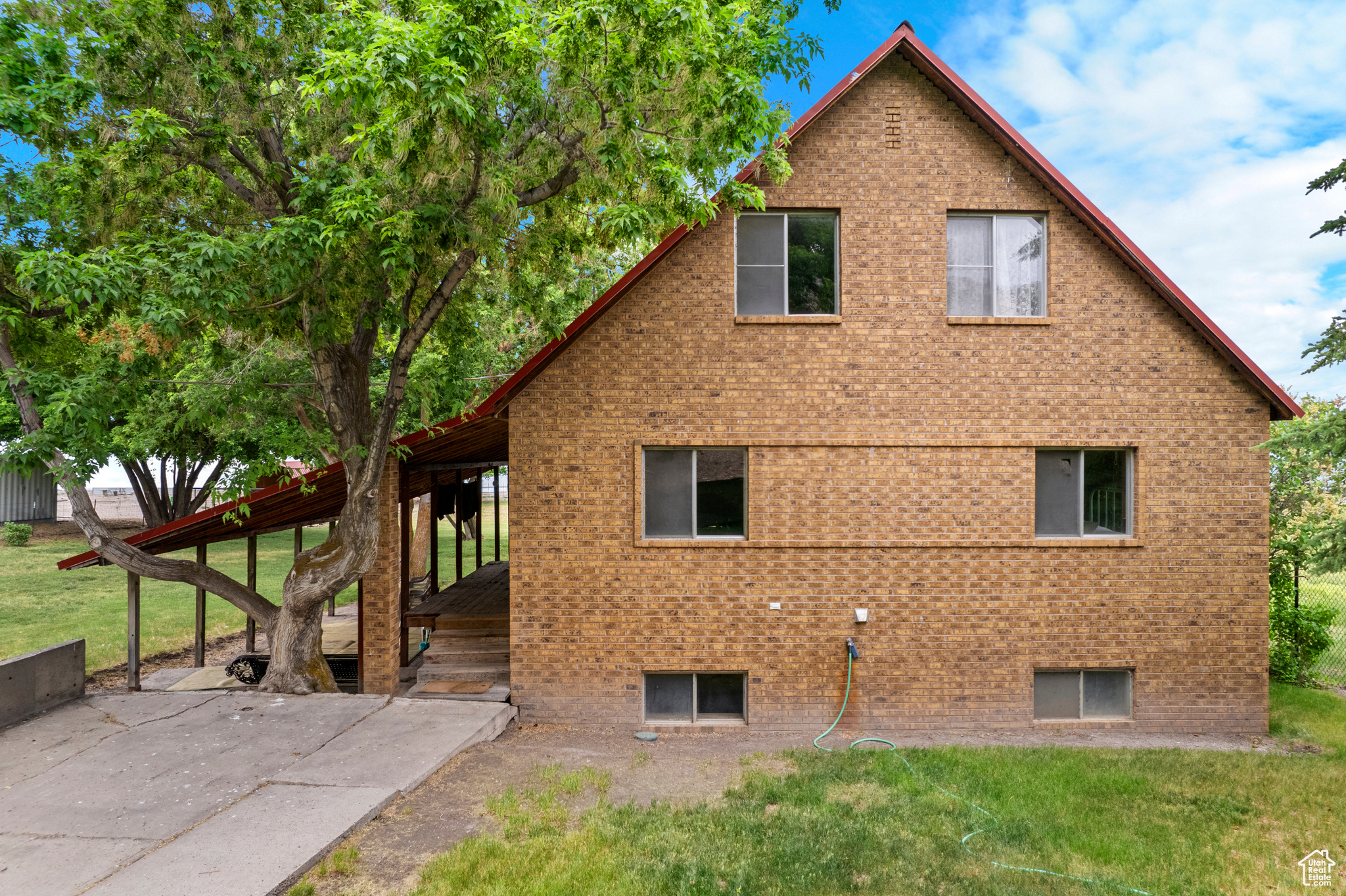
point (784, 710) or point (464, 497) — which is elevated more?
point (464, 497)

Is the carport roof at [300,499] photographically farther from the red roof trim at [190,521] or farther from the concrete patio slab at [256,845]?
the concrete patio slab at [256,845]

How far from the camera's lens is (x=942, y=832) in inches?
229

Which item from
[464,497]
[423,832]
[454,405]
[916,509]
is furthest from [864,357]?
[464,497]

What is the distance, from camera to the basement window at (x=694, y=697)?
9016 millimetres

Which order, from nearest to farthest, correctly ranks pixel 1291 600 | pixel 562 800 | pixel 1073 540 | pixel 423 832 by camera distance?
pixel 423 832 < pixel 562 800 < pixel 1073 540 < pixel 1291 600

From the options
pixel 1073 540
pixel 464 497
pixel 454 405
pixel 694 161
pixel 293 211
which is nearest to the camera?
pixel 694 161

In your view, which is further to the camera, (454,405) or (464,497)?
(464,497)

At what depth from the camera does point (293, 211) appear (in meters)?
8.39

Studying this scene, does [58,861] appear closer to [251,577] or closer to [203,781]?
[203,781]

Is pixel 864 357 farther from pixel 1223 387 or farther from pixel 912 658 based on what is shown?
pixel 1223 387

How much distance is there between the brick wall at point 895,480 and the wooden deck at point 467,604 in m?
1.81

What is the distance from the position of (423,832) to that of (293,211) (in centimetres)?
701

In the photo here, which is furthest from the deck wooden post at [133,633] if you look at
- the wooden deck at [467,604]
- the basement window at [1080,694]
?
the basement window at [1080,694]

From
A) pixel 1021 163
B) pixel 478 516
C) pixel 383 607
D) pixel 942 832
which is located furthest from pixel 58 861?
pixel 1021 163
